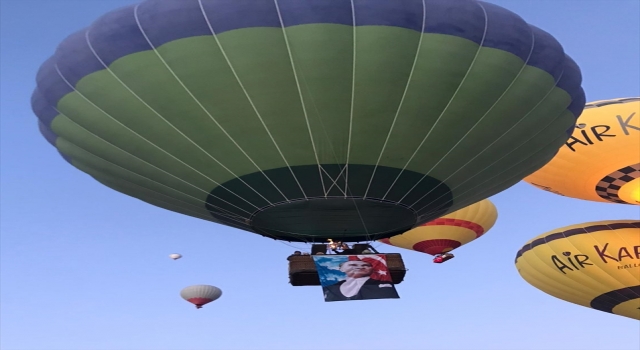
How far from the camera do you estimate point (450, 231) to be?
72.3 ft

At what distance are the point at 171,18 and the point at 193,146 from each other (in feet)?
6.19

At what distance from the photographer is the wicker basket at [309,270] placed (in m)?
9.69

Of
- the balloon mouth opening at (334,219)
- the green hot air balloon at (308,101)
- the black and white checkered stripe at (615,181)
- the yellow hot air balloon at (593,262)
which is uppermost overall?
the black and white checkered stripe at (615,181)

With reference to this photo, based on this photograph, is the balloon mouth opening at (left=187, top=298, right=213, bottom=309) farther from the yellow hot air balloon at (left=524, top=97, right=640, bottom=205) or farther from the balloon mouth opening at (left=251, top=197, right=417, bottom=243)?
the balloon mouth opening at (left=251, top=197, right=417, bottom=243)

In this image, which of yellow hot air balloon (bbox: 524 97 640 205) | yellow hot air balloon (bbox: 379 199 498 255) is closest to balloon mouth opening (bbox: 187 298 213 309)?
yellow hot air balloon (bbox: 379 199 498 255)

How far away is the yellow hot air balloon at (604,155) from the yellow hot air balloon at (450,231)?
17.9 feet

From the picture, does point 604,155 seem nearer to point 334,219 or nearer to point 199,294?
point 334,219

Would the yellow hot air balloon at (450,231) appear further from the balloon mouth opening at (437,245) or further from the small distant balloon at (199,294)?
the small distant balloon at (199,294)

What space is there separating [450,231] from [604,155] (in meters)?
7.75

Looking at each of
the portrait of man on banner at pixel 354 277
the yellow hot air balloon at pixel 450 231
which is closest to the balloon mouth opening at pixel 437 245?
the yellow hot air balloon at pixel 450 231

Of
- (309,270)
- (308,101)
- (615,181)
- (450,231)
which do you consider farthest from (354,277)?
(450,231)

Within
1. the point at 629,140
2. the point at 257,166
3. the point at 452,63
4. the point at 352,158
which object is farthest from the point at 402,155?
the point at 629,140

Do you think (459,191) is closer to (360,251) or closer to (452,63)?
(360,251)

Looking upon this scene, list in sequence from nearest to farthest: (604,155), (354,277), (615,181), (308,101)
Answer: (308,101)
(354,277)
(604,155)
(615,181)
